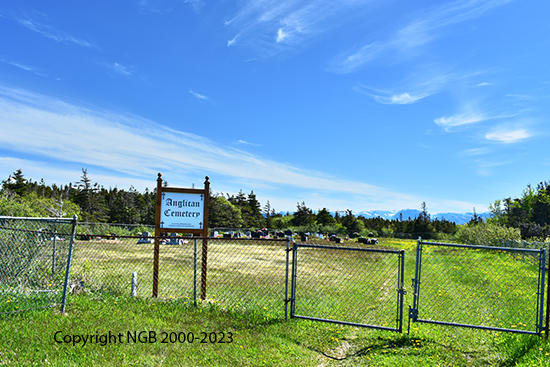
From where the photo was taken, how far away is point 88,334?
5.57 m

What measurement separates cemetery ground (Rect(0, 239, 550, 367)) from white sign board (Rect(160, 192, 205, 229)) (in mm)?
2596

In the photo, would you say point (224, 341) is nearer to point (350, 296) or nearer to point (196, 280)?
point (196, 280)

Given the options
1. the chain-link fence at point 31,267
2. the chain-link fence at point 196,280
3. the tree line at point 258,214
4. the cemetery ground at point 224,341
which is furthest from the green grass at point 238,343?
the tree line at point 258,214

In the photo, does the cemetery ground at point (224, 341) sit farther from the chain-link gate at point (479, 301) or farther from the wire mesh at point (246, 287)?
the wire mesh at point (246, 287)

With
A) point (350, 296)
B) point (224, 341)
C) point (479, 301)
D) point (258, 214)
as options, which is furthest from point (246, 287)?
point (258, 214)

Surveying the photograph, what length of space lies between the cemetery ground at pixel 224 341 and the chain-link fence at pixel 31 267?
58cm

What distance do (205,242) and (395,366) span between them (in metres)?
5.19

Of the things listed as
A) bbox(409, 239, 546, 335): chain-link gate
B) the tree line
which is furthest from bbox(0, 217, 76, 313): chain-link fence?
the tree line

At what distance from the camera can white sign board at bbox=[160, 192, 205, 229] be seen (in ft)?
30.6

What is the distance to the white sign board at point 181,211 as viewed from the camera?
9320 millimetres

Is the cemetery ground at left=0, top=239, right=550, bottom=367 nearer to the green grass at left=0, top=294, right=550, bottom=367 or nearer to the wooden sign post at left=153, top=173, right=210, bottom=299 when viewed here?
the green grass at left=0, top=294, right=550, bottom=367

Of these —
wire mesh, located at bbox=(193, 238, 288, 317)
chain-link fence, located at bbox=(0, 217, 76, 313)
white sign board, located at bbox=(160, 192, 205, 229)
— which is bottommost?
wire mesh, located at bbox=(193, 238, 288, 317)

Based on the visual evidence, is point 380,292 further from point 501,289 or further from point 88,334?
point 88,334

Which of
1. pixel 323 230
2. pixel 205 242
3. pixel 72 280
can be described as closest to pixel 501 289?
pixel 205 242
